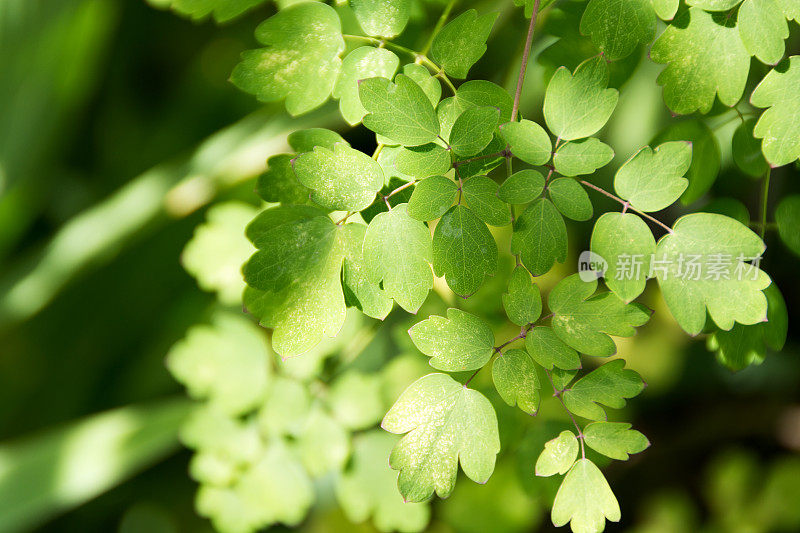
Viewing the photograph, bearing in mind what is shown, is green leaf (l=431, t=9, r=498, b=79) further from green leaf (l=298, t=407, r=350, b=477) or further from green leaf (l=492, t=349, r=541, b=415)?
green leaf (l=298, t=407, r=350, b=477)

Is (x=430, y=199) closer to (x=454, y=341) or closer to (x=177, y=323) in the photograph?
(x=454, y=341)

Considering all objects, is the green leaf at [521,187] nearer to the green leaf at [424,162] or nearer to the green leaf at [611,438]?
the green leaf at [424,162]

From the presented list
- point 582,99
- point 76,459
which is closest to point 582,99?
point 582,99

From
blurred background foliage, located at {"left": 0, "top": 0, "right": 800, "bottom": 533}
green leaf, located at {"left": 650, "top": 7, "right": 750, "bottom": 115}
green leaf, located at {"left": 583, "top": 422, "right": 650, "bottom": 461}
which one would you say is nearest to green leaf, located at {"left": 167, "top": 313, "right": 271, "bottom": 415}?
blurred background foliage, located at {"left": 0, "top": 0, "right": 800, "bottom": 533}

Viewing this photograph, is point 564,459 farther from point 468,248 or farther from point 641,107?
point 641,107

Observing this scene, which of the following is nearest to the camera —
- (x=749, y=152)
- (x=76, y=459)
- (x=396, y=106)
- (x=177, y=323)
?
(x=396, y=106)
